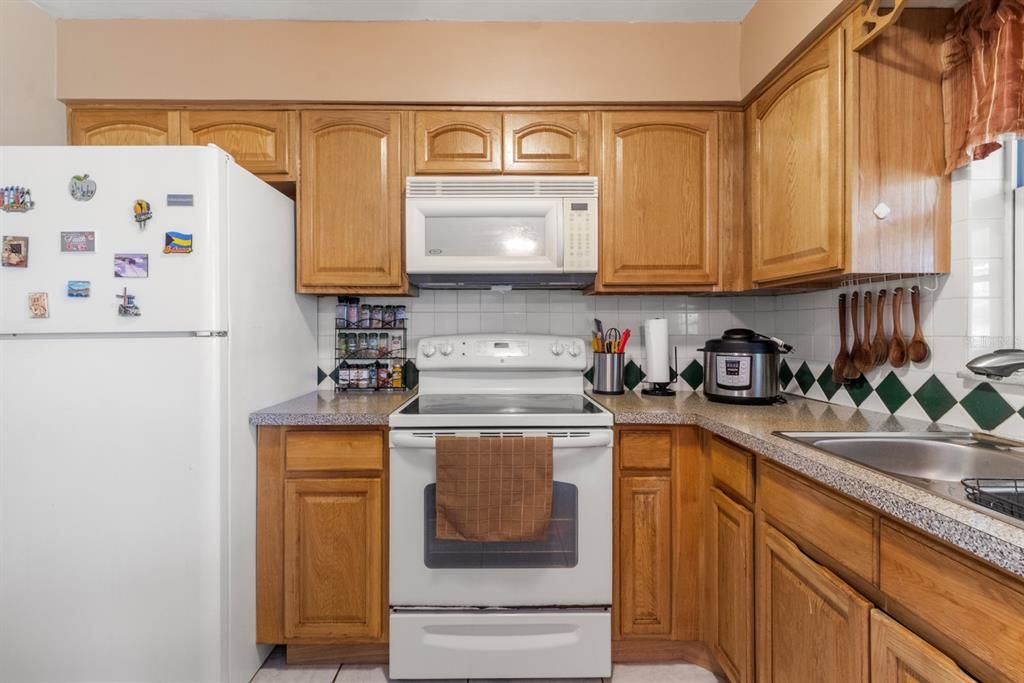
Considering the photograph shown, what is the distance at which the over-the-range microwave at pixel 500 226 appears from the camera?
6.20 ft

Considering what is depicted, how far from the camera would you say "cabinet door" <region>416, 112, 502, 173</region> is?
1987 millimetres

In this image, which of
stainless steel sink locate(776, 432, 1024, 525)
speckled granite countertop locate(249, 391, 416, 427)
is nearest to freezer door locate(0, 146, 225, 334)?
speckled granite countertop locate(249, 391, 416, 427)

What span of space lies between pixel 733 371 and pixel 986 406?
72 centimetres

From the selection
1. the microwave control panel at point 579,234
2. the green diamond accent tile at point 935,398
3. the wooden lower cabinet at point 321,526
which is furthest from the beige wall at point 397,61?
the wooden lower cabinet at point 321,526

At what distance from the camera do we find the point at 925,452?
128cm

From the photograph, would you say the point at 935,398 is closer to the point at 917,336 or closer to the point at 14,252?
the point at 917,336

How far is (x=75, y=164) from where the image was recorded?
147 cm

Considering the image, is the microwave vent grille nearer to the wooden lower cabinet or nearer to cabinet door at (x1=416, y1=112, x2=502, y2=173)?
cabinet door at (x1=416, y1=112, x2=502, y2=173)

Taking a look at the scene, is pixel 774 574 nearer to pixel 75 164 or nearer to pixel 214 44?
pixel 75 164

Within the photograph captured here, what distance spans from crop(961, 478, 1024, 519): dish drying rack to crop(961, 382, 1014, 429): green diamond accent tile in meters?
0.45

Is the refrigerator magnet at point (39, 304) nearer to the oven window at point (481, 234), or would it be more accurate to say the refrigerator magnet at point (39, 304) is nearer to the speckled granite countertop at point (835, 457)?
the oven window at point (481, 234)

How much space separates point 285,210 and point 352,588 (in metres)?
1.43

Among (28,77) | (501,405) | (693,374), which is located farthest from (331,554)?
(28,77)

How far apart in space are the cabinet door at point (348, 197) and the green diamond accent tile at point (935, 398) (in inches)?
71.2
